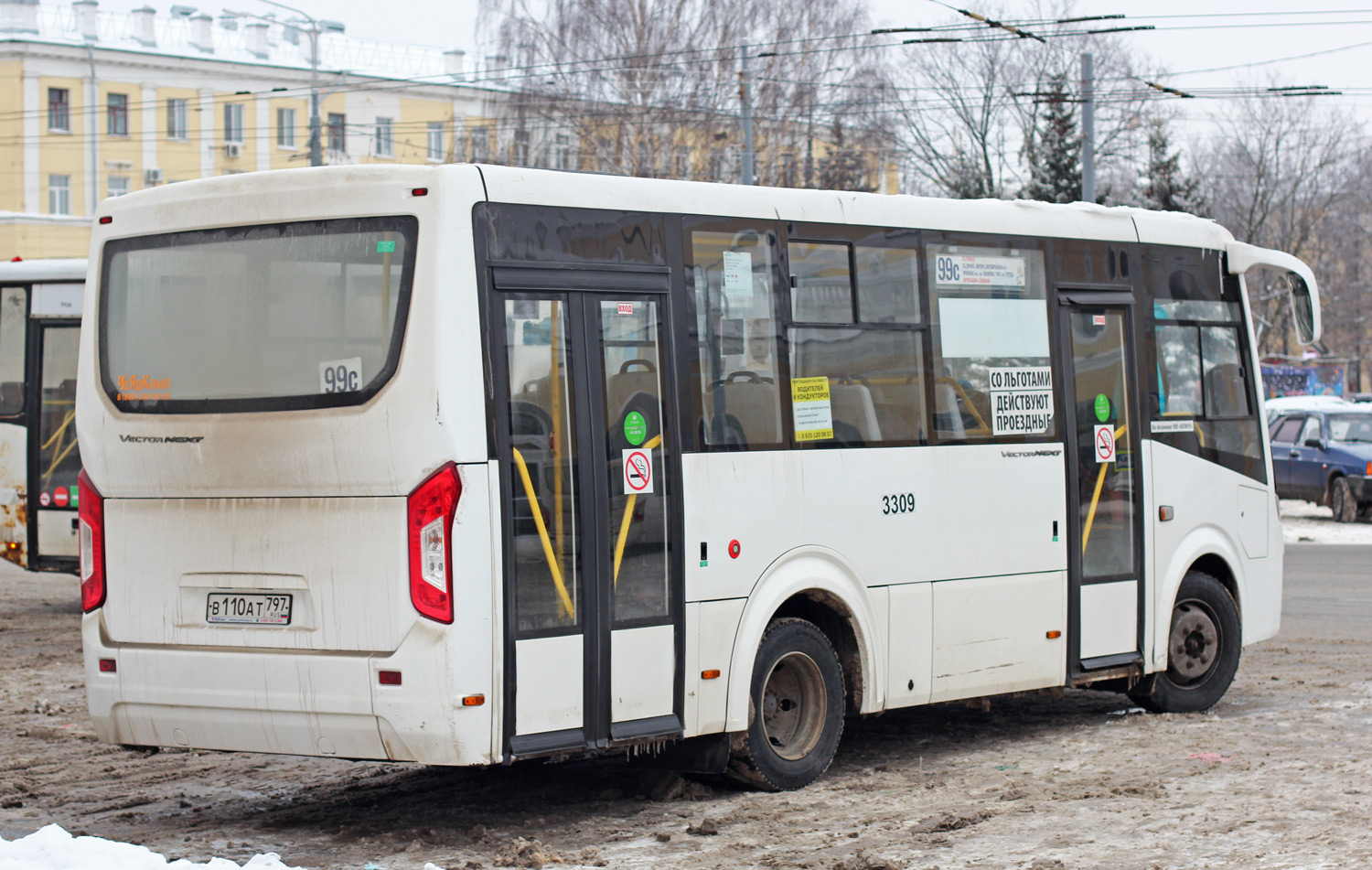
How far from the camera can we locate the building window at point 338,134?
70.4 metres

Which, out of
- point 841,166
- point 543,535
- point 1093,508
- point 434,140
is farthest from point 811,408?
point 434,140

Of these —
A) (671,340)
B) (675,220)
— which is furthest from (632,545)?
(675,220)

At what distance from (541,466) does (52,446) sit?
1097cm

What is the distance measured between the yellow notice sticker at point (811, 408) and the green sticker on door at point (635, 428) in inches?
39.3

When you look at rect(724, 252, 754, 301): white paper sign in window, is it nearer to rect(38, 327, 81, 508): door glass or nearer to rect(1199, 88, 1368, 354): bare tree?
rect(38, 327, 81, 508): door glass

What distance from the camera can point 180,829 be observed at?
7.41m

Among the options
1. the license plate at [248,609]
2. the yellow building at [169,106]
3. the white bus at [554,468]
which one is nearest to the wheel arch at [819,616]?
the white bus at [554,468]

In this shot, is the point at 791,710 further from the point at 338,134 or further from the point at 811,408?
the point at 338,134

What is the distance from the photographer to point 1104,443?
1001cm

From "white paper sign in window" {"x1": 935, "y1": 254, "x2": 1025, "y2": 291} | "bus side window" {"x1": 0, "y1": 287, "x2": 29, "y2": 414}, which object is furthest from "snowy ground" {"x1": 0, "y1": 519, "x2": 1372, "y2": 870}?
"bus side window" {"x1": 0, "y1": 287, "x2": 29, "y2": 414}

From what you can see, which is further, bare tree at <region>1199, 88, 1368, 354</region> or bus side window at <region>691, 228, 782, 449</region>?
bare tree at <region>1199, 88, 1368, 354</region>

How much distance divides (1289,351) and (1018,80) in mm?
32574

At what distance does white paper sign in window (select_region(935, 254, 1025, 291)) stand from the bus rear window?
10.8 ft

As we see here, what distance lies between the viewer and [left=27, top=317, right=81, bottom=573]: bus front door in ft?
53.8
